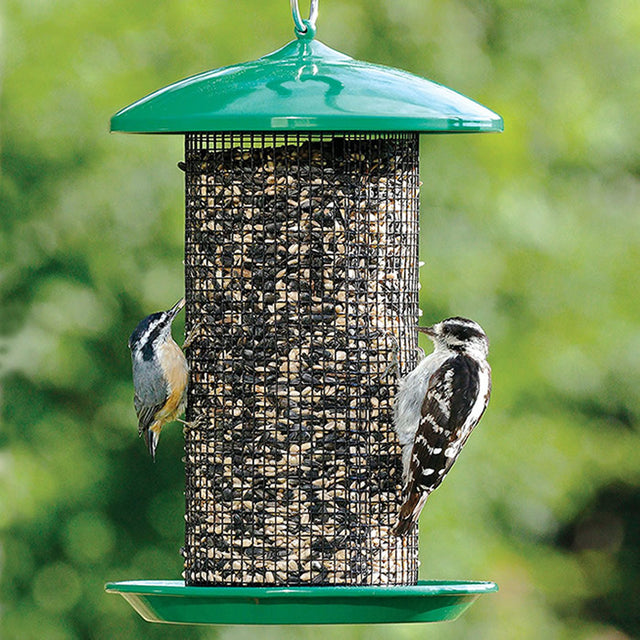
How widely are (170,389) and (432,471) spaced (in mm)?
1336

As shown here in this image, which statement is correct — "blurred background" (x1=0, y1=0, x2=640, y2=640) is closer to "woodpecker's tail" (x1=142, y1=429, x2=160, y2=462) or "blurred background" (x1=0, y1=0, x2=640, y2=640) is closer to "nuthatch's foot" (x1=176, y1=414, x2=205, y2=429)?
"woodpecker's tail" (x1=142, y1=429, x2=160, y2=462)

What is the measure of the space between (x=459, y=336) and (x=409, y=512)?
3.24ft

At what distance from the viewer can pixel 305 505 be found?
8.12 meters

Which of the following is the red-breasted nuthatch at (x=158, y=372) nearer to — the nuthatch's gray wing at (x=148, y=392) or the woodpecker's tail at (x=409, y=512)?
the nuthatch's gray wing at (x=148, y=392)

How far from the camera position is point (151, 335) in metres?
8.98

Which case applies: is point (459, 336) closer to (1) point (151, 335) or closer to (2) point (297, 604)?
(1) point (151, 335)

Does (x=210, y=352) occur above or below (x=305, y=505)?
above

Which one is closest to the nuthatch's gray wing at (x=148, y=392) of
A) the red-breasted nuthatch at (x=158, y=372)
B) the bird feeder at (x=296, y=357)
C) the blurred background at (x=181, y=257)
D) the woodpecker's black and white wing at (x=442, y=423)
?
the red-breasted nuthatch at (x=158, y=372)

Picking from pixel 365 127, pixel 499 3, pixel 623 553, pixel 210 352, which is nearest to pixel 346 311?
pixel 210 352

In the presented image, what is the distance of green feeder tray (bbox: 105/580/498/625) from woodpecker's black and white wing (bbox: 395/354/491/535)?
597mm

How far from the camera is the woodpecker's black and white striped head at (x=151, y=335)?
29.3 feet

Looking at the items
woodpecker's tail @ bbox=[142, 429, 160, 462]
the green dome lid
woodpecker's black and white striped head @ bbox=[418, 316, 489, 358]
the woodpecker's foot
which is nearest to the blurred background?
woodpecker's tail @ bbox=[142, 429, 160, 462]

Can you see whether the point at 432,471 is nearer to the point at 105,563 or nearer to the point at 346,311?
the point at 346,311

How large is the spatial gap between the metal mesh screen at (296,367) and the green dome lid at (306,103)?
51 cm
